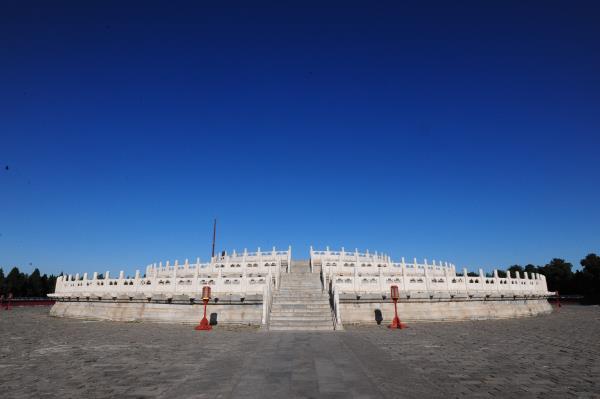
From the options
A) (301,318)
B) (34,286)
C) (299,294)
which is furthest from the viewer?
(34,286)

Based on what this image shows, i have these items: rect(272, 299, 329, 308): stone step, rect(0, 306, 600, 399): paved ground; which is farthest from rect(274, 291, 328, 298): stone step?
rect(0, 306, 600, 399): paved ground

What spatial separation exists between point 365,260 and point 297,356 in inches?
987

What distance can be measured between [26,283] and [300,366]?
7496cm

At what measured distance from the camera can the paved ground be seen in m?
6.23

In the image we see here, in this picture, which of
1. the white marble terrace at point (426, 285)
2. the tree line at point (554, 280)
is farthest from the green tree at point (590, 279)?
the white marble terrace at point (426, 285)

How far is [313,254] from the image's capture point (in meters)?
30.5

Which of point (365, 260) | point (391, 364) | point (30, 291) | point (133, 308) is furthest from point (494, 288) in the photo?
point (30, 291)

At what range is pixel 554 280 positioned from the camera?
198 feet

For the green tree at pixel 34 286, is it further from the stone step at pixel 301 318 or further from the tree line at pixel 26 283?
the stone step at pixel 301 318

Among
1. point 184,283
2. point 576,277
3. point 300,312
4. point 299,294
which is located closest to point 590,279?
point 576,277

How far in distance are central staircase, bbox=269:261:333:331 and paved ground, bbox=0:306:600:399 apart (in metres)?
2.49

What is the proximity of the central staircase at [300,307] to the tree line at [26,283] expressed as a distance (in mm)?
63022

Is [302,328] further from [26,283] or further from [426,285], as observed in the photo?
[26,283]

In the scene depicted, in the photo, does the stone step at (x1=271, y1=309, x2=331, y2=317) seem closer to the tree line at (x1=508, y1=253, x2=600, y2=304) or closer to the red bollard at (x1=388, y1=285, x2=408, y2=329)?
the red bollard at (x1=388, y1=285, x2=408, y2=329)
